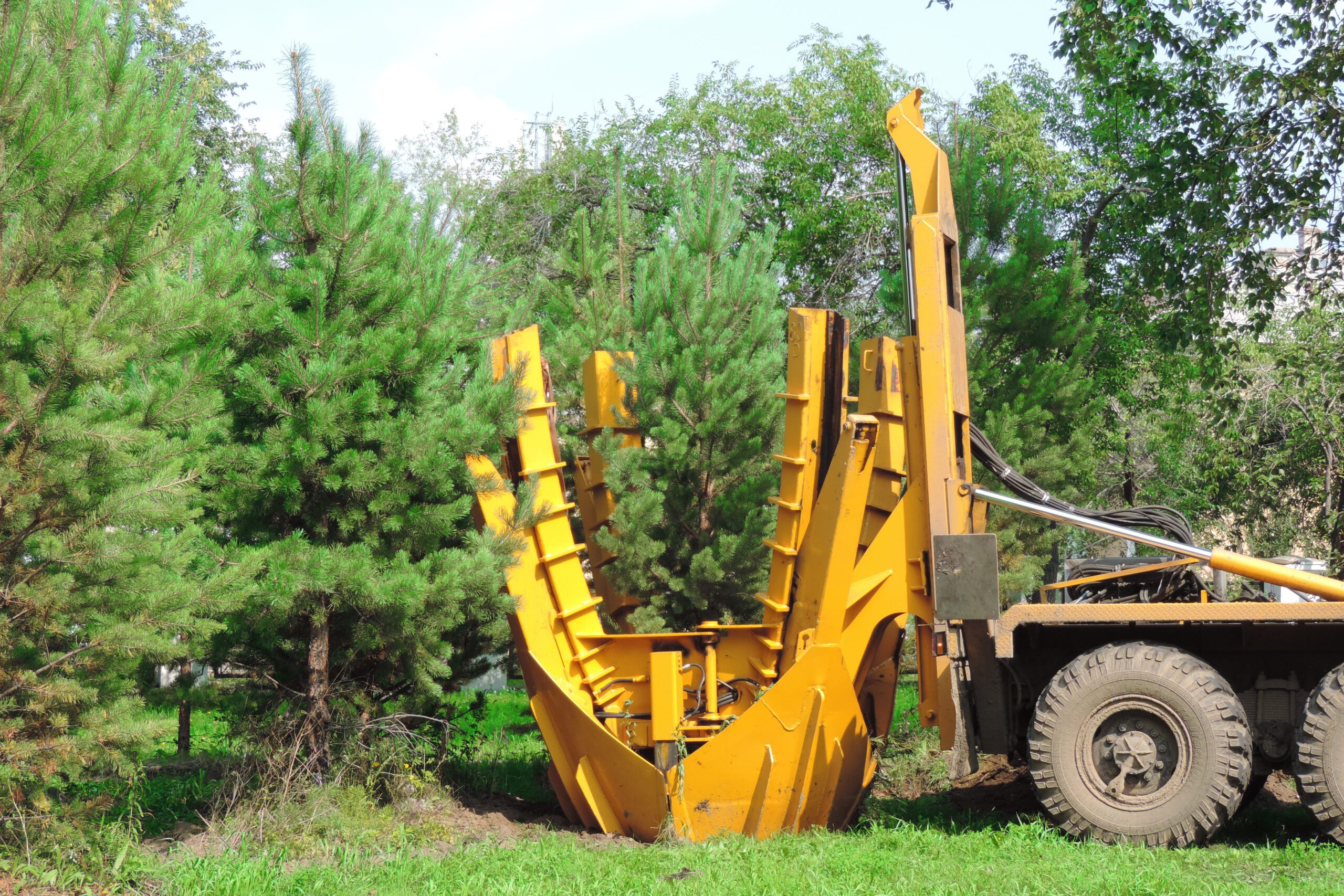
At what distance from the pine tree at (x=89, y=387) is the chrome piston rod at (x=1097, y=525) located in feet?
14.3

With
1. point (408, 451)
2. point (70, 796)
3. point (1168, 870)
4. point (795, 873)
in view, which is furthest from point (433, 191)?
point (1168, 870)

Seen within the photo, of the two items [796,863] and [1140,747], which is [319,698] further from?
[1140,747]

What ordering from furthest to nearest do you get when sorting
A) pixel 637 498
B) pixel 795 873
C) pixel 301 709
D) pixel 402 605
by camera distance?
pixel 637 498 < pixel 301 709 < pixel 402 605 < pixel 795 873

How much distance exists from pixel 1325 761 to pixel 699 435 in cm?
508

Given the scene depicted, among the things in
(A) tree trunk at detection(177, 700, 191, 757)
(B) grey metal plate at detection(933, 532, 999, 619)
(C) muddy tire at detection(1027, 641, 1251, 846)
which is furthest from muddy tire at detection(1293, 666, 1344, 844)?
(A) tree trunk at detection(177, 700, 191, 757)

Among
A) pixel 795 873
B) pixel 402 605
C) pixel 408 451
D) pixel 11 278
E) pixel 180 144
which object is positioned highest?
pixel 180 144

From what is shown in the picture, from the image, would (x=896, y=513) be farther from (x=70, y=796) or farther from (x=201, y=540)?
→ (x=70, y=796)

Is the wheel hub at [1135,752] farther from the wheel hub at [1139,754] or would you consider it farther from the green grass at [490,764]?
the green grass at [490,764]

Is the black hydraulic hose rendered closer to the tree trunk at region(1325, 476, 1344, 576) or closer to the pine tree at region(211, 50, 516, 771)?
the pine tree at region(211, 50, 516, 771)

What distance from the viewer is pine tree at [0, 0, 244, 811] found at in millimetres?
5383

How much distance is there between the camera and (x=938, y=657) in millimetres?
7012

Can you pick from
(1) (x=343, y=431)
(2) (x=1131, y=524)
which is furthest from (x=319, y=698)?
(2) (x=1131, y=524)

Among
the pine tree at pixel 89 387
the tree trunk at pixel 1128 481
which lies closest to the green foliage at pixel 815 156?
the tree trunk at pixel 1128 481

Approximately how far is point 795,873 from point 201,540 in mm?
3637
